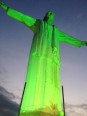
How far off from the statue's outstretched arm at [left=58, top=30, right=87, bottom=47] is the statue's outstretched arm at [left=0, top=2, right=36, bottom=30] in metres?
1.69

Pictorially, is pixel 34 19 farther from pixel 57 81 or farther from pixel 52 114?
pixel 52 114

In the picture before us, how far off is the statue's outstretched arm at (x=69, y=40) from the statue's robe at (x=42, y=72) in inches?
3.2

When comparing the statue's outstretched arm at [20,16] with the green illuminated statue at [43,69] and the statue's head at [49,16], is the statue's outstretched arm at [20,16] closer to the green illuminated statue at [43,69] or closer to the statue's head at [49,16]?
the green illuminated statue at [43,69]

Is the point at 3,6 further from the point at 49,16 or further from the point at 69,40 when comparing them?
the point at 69,40

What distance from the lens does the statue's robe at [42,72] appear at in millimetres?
7812

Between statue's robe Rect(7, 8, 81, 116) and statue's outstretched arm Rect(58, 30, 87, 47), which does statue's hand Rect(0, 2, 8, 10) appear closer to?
statue's robe Rect(7, 8, 81, 116)

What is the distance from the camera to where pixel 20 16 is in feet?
34.3

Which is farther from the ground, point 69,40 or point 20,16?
point 20,16

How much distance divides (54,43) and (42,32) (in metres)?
0.81

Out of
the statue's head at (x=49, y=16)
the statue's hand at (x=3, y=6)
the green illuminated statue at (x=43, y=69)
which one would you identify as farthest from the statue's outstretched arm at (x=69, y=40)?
the statue's hand at (x=3, y=6)

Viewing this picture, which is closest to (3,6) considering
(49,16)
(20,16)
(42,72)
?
(20,16)

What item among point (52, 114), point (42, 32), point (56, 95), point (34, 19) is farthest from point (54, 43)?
point (52, 114)

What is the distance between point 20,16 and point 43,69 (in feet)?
10.7

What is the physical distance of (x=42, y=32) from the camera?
10195mm
